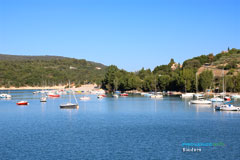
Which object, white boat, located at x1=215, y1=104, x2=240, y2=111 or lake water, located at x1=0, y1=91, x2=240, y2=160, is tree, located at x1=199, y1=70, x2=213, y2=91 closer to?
white boat, located at x1=215, y1=104, x2=240, y2=111

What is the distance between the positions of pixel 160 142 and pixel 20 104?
75752mm

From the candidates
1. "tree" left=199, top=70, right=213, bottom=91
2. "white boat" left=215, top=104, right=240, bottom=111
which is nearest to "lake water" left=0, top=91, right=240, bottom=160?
"white boat" left=215, top=104, right=240, bottom=111

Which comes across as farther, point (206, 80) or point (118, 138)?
point (206, 80)

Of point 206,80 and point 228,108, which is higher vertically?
point 206,80

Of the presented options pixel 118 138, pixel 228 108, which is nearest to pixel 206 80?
pixel 228 108

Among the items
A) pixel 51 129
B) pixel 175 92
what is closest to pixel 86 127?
pixel 51 129

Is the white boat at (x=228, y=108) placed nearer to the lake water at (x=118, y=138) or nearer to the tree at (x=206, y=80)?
the lake water at (x=118, y=138)

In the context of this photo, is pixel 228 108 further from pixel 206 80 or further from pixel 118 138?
pixel 206 80

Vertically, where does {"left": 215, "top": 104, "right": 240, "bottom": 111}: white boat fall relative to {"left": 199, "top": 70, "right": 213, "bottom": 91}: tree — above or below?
below

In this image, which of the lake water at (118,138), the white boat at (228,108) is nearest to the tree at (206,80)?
the white boat at (228,108)

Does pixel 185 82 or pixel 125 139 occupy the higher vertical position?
pixel 185 82

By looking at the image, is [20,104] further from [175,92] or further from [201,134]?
[175,92]

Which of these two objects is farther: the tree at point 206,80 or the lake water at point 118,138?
the tree at point 206,80

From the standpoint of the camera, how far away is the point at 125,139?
47188 millimetres
